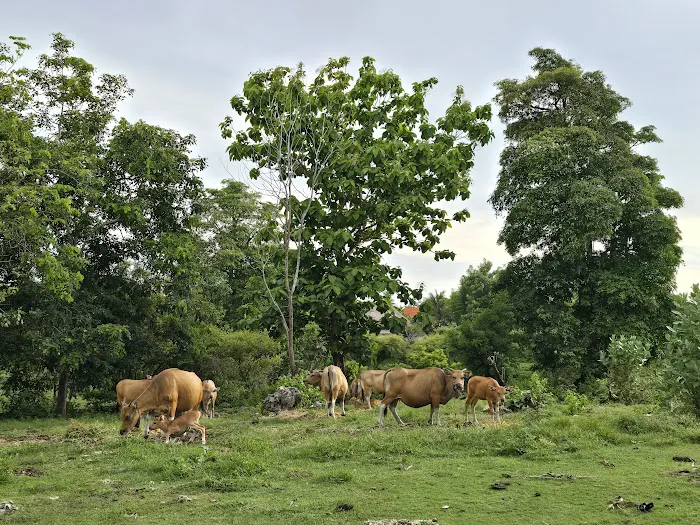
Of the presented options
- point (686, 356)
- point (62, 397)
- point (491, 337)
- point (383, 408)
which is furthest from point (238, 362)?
point (686, 356)

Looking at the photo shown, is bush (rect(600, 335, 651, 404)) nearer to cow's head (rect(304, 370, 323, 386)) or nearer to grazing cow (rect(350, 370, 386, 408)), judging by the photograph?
grazing cow (rect(350, 370, 386, 408))

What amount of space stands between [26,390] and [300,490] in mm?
19459

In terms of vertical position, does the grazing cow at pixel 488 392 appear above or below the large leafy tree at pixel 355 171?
below

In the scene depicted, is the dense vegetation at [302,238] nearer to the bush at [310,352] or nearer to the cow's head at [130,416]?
the bush at [310,352]

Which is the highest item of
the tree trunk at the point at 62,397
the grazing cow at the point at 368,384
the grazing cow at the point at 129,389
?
the grazing cow at the point at 368,384

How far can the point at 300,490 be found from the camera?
27.9ft

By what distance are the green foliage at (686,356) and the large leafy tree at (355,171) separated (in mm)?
11034

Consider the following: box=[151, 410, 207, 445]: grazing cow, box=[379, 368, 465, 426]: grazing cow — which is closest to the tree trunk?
box=[151, 410, 207, 445]: grazing cow

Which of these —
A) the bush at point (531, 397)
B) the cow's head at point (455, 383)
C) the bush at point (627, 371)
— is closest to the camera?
the cow's head at point (455, 383)

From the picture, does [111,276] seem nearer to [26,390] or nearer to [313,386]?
[26,390]

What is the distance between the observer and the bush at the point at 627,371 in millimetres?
18703

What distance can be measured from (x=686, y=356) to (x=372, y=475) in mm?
5296

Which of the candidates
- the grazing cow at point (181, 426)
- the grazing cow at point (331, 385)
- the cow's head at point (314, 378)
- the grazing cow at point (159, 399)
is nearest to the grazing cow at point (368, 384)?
the grazing cow at point (331, 385)

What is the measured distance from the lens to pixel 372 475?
30.3 ft
